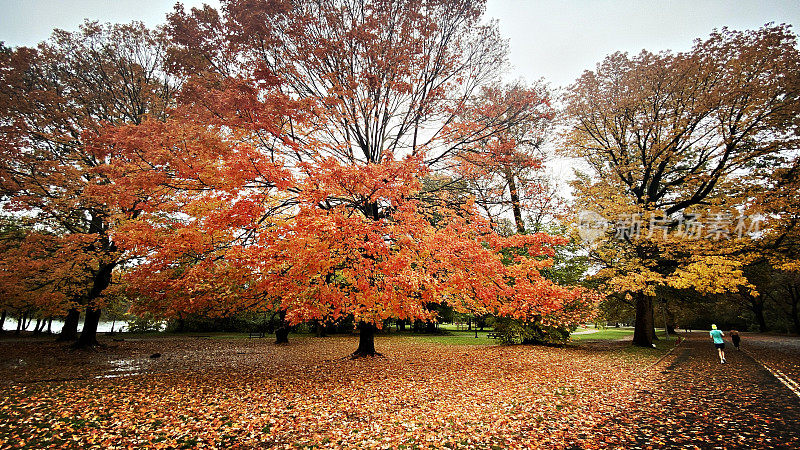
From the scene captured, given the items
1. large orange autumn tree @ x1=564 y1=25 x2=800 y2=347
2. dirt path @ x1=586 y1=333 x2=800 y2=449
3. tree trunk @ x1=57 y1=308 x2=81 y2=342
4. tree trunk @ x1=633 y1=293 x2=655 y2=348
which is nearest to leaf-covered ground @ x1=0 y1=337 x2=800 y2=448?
dirt path @ x1=586 y1=333 x2=800 y2=449

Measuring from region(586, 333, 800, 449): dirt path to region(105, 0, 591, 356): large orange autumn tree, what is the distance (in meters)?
3.00

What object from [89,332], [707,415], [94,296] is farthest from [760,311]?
[89,332]

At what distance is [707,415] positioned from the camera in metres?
6.96

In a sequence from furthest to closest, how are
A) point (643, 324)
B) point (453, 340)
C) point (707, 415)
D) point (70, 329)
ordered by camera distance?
point (453, 340) → point (70, 329) → point (643, 324) → point (707, 415)

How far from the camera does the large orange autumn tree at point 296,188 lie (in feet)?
26.3

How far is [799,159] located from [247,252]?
21.2 m

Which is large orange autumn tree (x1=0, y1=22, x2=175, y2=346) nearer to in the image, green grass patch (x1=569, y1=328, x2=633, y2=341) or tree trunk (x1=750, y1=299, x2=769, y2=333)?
green grass patch (x1=569, y1=328, x2=633, y2=341)

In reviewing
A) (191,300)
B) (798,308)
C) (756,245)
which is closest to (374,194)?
(191,300)

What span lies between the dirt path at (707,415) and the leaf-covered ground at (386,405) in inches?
1.5

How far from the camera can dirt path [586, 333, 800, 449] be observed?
5.57 metres

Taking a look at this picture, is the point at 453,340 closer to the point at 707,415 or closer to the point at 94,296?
the point at 707,415

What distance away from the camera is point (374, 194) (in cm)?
862

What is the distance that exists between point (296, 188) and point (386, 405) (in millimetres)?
6177

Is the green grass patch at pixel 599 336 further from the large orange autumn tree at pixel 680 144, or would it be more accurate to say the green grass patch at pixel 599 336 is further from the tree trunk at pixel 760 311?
the tree trunk at pixel 760 311
